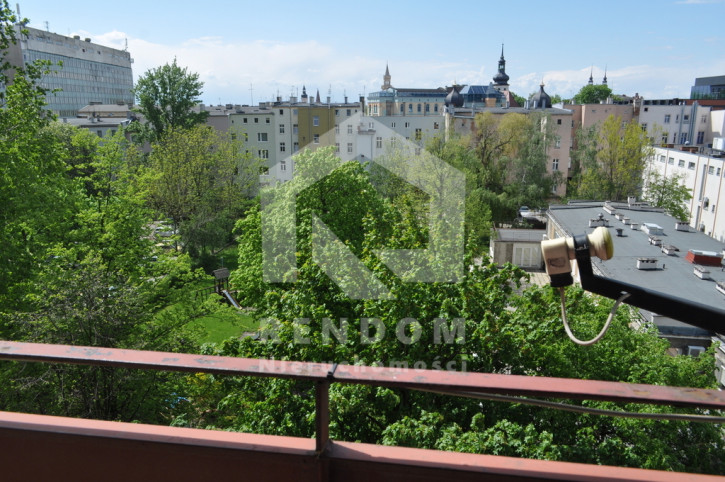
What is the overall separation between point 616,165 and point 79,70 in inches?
3199

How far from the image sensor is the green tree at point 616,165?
131 feet

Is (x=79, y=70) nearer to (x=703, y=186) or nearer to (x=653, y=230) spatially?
(x=703, y=186)

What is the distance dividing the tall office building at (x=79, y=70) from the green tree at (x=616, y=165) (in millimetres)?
57015

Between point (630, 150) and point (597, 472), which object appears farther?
point (630, 150)

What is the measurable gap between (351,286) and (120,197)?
7.73 meters

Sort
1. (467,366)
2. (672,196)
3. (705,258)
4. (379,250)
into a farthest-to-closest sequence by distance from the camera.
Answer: (672,196)
(705,258)
(379,250)
(467,366)

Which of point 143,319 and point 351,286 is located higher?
point 351,286

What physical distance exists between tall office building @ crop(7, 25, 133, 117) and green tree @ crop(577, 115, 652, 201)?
187 ft

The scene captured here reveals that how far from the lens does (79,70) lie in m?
86.9

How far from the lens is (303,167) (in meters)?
19.3

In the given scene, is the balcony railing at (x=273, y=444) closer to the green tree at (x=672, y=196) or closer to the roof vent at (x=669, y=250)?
the roof vent at (x=669, y=250)

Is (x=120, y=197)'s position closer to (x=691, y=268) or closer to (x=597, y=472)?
(x=597, y=472)

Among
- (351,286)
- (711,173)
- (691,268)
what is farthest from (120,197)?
(711,173)

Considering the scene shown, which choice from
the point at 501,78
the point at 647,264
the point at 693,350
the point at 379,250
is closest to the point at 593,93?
the point at 501,78
